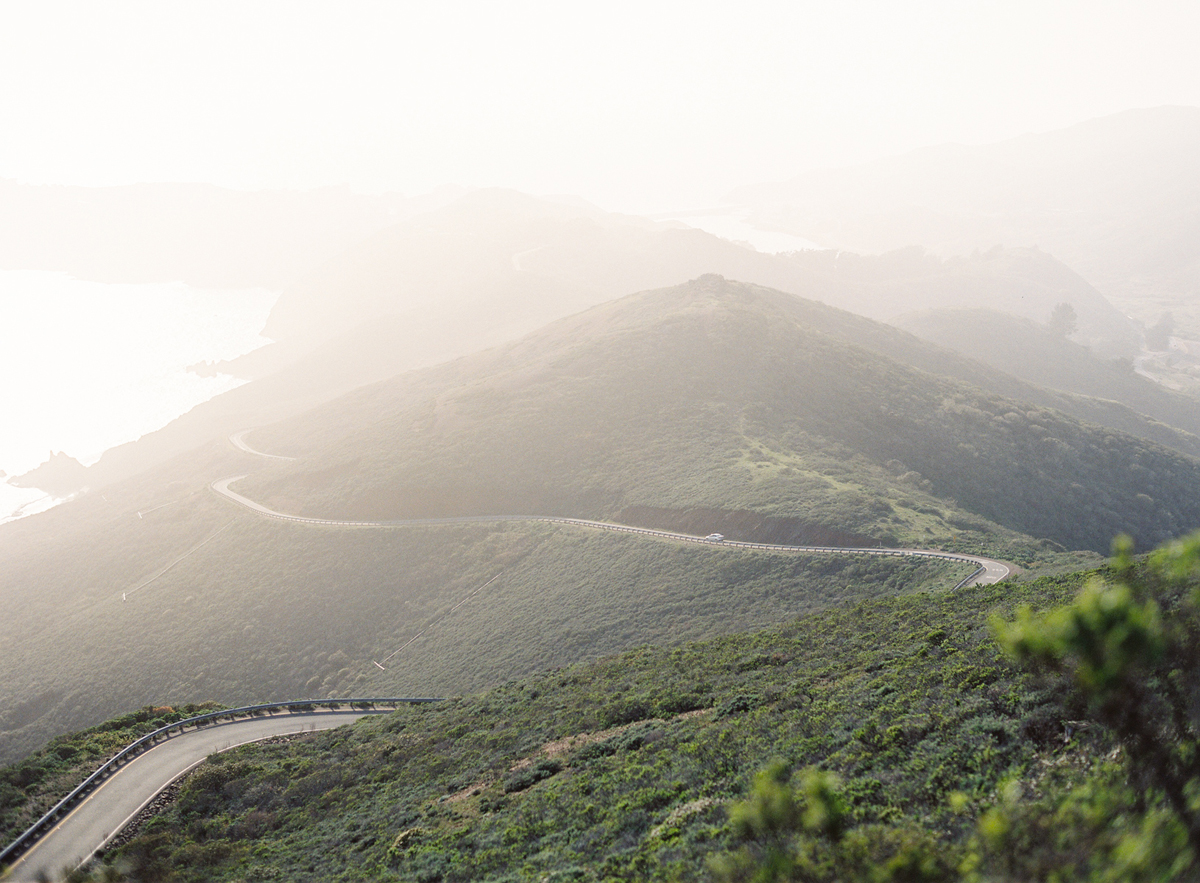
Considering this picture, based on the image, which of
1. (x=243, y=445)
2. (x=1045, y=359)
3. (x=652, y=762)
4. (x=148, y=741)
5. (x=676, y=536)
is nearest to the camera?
(x=652, y=762)

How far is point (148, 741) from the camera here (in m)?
26.6

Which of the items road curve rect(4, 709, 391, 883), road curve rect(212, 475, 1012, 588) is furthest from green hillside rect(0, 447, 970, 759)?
road curve rect(4, 709, 391, 883)

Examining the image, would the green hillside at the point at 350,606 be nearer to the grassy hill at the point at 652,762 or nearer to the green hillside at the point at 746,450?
the green hillside at the point at 746,450

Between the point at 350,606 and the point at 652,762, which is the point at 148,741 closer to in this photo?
the point at 652,762

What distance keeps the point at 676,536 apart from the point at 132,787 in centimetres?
3684

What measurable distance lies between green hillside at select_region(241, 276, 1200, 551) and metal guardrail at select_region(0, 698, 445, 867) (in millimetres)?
28997

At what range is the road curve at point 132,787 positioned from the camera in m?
19.0

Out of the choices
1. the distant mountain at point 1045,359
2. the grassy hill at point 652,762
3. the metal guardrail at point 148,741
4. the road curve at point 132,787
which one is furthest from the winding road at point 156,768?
the distant mountain at point 1045,359

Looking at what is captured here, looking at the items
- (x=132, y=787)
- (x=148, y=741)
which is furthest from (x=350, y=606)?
(x=132, y=787)

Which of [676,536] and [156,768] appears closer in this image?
[156,768]

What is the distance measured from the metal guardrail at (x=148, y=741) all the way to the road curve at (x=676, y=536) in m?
24.1

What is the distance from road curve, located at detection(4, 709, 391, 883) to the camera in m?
19.0

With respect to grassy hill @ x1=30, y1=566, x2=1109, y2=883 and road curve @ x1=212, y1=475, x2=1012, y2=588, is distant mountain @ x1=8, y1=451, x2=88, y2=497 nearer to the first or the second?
road curve @ x1=212, y1=475, x2=1012, y2=588

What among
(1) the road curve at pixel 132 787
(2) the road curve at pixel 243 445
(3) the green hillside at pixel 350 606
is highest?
(2) the road curve at pixel 243 445
